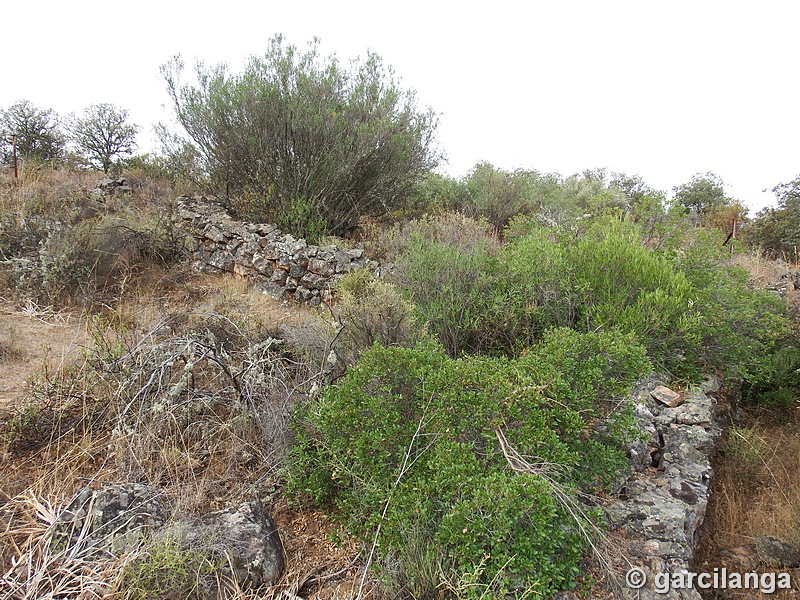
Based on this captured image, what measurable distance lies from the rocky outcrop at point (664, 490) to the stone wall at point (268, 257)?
402 cm

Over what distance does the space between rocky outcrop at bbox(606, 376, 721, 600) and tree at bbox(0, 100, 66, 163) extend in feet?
47.8

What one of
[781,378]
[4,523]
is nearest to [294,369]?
[4,523]

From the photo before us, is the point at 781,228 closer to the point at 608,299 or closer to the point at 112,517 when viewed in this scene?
the point at 608,299

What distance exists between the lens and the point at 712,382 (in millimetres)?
3588

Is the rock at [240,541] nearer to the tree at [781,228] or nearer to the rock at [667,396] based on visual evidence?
the rock at [667,396]

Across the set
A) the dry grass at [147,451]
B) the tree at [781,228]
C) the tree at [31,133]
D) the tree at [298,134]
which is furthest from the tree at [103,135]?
the tree at [781,228]

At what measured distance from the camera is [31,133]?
12281mm

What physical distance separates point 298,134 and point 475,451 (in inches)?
246

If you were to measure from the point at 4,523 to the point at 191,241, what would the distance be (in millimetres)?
5218

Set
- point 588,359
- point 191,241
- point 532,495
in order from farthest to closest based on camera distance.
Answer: point 191,241, point 588,359, point 532,495

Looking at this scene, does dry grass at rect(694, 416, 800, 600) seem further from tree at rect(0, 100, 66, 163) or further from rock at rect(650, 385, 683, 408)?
tree at rect(0, 100, 66, 163)

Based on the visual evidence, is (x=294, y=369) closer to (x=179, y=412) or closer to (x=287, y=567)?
(x=179, y=412)

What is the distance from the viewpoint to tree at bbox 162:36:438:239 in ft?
22.9

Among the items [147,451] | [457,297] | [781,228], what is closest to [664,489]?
[457,297]
